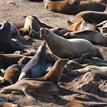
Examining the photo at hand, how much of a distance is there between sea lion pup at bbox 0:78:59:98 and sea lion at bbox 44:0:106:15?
691 cm

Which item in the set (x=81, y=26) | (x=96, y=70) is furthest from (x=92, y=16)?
(x=96, y=70)

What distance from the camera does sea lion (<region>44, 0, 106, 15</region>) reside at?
47.5 feet

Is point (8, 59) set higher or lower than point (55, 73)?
lower

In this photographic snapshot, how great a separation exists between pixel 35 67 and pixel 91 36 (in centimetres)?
326

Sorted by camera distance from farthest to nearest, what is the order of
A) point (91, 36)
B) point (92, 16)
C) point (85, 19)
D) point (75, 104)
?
point (92, 16) < point (85, 19) < point (91, 36) < point (75, 104)

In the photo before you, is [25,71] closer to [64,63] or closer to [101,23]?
[64,63]

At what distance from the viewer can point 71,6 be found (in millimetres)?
14539

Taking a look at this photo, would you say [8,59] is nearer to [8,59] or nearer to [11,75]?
[8,59]

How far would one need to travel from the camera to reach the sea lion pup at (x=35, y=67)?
26.8 ft

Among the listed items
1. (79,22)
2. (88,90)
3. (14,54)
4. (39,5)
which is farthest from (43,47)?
(39,5)

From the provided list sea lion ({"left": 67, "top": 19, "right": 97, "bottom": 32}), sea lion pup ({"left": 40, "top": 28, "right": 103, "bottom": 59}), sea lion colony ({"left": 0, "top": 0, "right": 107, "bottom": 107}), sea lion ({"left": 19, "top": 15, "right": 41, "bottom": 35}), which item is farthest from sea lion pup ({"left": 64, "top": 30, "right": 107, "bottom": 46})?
sea lion pup ({"left": 40, "top": 28, "right": 103, "bottom": 59})

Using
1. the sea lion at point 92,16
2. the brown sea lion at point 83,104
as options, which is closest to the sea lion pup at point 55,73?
the brown sea lion at point 83,104

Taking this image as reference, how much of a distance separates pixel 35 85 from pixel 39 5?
8136 mm

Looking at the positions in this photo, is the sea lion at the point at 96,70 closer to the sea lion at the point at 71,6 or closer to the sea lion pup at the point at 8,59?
the sea lion pup at the point at 8,59
